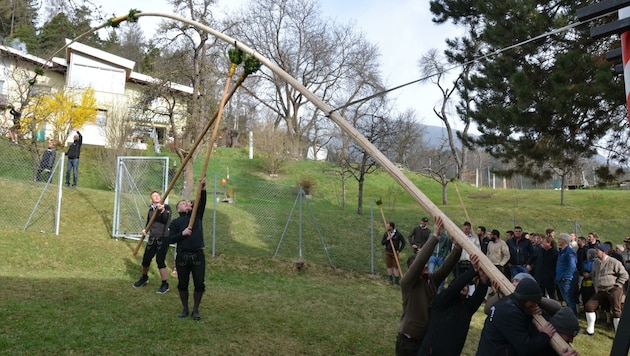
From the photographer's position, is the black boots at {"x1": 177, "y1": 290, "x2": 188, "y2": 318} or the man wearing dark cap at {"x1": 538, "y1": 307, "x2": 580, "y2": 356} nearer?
the man wearing dark cap at {"x1": 538, "y1": 307, "x2": 580, "y2": 356}

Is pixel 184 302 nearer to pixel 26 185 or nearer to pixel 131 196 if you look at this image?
pixel 131 196

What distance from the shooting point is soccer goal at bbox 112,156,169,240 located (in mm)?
13578

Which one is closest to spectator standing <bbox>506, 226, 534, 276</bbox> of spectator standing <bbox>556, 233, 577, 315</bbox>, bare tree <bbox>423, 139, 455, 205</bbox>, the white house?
spectator standing <bbox>556, 233, 577, 315</bbox>

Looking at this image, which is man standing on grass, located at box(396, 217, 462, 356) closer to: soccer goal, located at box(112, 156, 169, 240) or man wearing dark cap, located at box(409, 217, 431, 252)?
man wearing dark cap, located at box(409, 217, 431, 252)

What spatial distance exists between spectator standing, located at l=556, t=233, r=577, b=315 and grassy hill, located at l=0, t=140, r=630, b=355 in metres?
0.89

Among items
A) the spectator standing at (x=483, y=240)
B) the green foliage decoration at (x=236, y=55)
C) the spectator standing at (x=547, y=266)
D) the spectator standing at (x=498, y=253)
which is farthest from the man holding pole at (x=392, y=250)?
the green foliage decoration at (x=236, y=55)

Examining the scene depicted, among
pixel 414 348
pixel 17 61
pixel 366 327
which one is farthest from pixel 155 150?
pixel 414 348

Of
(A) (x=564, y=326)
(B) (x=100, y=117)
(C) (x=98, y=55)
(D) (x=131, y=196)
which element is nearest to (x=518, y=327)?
(A) (x=564, y=326)

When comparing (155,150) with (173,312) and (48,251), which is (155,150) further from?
(173,312)

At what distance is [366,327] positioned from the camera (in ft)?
29.3

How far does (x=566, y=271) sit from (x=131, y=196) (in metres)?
11.4

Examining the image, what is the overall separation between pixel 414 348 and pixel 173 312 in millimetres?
4752

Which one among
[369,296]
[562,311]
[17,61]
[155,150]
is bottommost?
[369,296]

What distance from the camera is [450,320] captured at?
4789 mm
